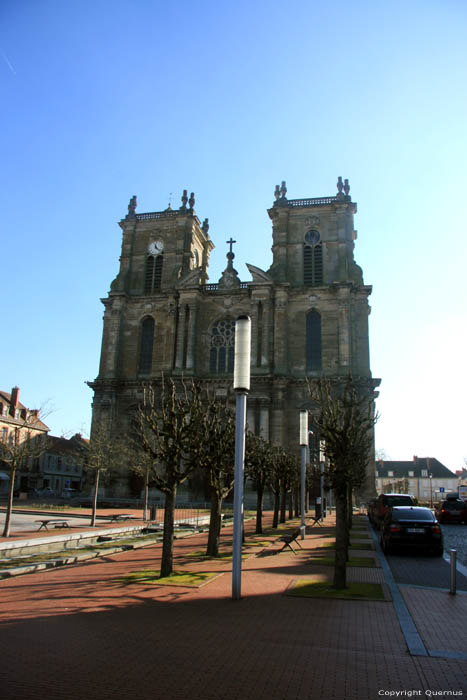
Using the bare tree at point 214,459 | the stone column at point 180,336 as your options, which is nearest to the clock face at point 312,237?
the stone column at point 180,336

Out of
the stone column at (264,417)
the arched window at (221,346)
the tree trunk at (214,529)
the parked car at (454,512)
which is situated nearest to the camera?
the tree trunk at (214,529)

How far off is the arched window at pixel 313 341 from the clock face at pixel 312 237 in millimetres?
6925

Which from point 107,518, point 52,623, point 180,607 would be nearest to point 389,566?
point 180,607

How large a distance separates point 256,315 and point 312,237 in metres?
9.84

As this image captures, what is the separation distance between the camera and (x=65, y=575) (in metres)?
12.4

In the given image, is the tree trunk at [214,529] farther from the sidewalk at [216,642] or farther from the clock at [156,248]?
the clock at [156,248]

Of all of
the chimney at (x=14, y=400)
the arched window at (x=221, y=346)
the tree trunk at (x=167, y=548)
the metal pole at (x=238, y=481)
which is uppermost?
the arched window at (x=221, y=346)

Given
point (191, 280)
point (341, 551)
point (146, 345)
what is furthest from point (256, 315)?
point (341, 551)

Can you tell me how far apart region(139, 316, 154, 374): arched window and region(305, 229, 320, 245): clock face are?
53.9 feet

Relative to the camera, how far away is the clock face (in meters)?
50.6

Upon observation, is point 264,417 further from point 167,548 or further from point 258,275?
point 167,548

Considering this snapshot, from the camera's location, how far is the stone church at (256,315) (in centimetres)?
4575

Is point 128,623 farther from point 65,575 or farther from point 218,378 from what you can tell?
point 218,378

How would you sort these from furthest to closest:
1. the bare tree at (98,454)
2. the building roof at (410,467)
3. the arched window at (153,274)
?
the building roof at (410,467) → the arched window at (153,274) → the bare tree at (98,454)
